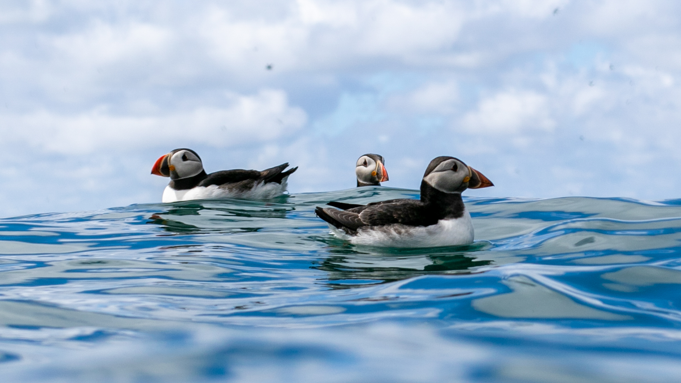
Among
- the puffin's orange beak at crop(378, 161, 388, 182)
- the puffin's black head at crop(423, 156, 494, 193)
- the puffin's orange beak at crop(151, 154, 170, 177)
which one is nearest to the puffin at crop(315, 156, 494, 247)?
the puffin's black head at crop(423, 156, 494, 193)

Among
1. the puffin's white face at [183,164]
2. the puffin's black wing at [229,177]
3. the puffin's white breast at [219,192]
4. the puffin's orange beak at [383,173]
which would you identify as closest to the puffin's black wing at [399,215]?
the puffin's white breast at [219,192]

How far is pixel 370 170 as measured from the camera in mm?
16188

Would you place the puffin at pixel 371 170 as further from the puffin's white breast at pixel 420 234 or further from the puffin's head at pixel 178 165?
the puffin's white breast at pixel 420 234

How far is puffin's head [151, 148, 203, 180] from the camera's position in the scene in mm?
14211

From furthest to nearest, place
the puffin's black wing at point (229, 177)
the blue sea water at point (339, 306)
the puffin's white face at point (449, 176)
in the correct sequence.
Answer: the puffin's black wing at point (229, 177)
the puffin's white face at point (449, 176)
the blue sea water at point (339, 306)

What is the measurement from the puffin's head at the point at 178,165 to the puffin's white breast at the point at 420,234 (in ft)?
22.3

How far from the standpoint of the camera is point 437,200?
8406mm

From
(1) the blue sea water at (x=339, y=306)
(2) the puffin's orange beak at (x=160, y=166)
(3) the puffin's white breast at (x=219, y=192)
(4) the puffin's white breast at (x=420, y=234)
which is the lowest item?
(1) the blue sea water at (x=339, y=306)

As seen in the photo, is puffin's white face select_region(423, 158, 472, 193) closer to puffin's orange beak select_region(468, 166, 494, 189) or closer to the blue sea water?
puffin's orange beak select_region(468, 166, 494, 189)

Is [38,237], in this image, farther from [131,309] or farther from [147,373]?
[147,373]

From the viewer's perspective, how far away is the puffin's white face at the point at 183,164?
46.6ft

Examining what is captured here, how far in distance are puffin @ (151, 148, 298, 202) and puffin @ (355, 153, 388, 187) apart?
243 cm

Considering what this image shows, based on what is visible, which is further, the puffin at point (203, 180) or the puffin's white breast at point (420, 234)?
the puffin at point (203, 180)

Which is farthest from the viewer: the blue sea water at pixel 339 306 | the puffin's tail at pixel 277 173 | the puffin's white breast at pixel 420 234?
the puffin's tail at pixel 277 173
